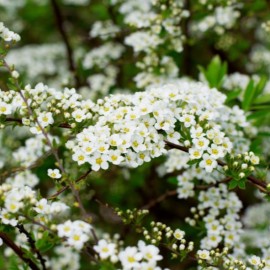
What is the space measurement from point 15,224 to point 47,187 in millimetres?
4100

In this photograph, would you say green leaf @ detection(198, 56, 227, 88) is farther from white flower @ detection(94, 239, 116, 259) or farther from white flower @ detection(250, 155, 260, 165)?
white flower @ detection(94, 239, 116, 259)

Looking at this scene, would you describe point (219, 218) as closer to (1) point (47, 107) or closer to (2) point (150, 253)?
(2) point (150, 253)

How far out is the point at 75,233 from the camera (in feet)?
8.73

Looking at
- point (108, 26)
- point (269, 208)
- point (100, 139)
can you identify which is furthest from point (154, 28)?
point (269, 208)

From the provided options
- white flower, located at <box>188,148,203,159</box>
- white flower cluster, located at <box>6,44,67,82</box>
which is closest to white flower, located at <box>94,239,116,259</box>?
white flower, located at <box>188,148,203,159</box>

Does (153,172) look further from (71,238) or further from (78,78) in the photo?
(71,238)

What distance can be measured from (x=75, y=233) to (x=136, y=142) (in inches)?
34.2

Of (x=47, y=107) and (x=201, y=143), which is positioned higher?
(x=47, y=107)

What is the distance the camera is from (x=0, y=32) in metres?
3.51

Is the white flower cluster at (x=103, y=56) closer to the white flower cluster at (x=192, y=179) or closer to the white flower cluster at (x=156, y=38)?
the white flower cluster at (x=156, y=38)

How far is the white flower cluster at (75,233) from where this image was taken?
103 inches

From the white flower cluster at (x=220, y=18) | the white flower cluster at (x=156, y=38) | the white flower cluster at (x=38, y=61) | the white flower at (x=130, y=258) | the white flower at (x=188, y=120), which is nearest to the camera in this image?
the white flower at (x=130, y=258)

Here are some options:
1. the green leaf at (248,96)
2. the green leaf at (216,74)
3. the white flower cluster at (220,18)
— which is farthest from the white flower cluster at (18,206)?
the white flower cluster at (220,18)

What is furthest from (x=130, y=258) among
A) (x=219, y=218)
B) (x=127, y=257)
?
(x=219, y=218)
